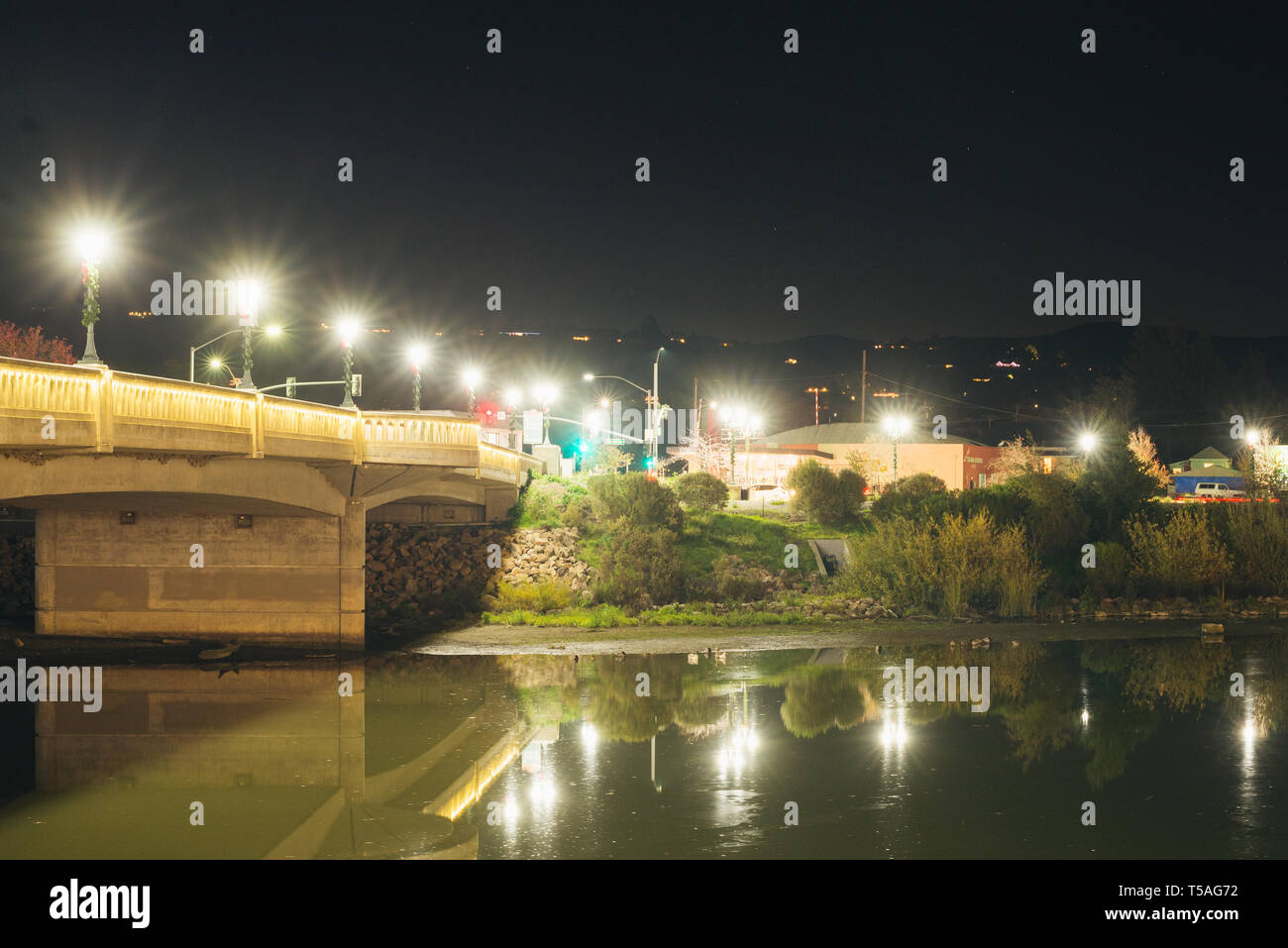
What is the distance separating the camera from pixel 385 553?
159ft

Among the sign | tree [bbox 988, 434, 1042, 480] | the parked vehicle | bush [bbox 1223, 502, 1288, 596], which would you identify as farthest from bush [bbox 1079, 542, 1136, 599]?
the parked vehicle

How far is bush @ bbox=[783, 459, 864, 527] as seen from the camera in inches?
2404

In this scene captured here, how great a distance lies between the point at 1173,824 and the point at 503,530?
3534 cm

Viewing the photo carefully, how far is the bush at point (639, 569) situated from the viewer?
46.9 m

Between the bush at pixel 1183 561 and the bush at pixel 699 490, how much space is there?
19494mm

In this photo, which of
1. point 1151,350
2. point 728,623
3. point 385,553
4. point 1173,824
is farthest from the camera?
point 1151,350

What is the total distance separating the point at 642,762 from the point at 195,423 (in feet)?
36.9

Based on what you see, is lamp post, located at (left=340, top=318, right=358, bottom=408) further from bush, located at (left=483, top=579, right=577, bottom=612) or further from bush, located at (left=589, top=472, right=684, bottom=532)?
bush, located at (left=589, top=472, right=684, bottom=532)

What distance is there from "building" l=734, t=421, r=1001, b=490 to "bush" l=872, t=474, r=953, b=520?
1454 centimetres

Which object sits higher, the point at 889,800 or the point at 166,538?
the point at 166,538

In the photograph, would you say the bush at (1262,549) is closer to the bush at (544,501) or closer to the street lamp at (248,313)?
the bush at (544,501)
